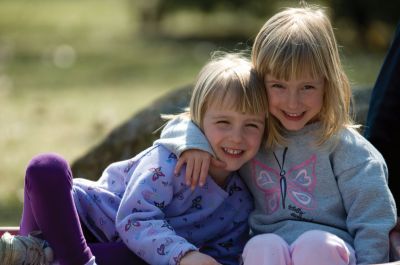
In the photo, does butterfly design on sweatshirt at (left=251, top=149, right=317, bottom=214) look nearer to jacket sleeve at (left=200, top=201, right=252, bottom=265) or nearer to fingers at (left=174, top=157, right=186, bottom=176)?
jacket sleeve at (left=200, top=201, right=252, bottom=265)

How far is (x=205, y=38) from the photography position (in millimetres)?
10234

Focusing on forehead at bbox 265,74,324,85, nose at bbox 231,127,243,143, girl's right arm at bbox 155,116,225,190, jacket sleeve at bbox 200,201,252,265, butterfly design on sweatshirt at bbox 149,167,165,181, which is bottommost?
jacket sleeve at bbox 200,201,252,265

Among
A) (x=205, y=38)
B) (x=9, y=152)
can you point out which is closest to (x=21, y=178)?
(x=9, y=152)

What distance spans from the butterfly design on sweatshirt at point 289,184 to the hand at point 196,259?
1.26 ft

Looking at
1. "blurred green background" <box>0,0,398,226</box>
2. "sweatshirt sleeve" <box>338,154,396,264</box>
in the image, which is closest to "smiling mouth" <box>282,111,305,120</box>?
"sweatshirt sleeve" <box>338,154,396,264</box>

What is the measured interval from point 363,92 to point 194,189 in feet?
4.90

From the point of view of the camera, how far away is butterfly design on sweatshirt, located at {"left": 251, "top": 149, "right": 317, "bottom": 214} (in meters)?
2.90

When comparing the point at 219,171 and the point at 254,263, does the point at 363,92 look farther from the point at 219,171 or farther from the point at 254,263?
the point at 254,263

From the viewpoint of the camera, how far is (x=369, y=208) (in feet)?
9.16

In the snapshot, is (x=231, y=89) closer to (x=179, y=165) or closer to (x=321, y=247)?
(x=179, y=165)

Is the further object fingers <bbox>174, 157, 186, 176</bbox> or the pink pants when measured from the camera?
fingers <bbox>174, 157, 186, 176</bbox>

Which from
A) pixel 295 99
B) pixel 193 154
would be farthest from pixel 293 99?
pixel 193 154

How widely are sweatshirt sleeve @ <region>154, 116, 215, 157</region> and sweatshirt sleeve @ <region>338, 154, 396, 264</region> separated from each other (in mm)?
461

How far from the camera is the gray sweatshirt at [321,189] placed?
279cm
